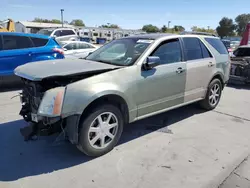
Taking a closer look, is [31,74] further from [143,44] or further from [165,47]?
[165,47]

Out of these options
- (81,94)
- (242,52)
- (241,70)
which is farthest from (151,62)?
(242,52)

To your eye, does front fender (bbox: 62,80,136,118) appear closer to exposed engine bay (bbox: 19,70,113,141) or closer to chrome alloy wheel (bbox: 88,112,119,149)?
exposed engine bay (bbox: 19,70,113,141)

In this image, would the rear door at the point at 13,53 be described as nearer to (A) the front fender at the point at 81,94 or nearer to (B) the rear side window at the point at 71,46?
(A) the front fender at the point at 81,94

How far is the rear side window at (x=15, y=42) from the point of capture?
261 inches

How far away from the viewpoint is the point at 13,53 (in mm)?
6586

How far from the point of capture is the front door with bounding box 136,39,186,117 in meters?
3.66

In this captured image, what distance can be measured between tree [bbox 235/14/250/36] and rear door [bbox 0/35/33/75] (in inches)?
2916

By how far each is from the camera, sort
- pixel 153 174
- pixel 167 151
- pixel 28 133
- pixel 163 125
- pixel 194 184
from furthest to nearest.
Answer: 1. pixel 163 125
2. pixel 167 151
3. pixel 28 133
4. pixel 153 174
5. pixel 194 184

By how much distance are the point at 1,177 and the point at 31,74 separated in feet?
4.45

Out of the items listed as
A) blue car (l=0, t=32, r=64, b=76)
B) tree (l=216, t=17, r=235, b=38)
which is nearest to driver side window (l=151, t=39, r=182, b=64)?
blue car (l=0, t=32, r=64, b=76)

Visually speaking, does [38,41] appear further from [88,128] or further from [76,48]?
[88,128]

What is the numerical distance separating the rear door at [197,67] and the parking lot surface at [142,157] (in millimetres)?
647

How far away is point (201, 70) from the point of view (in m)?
4.68

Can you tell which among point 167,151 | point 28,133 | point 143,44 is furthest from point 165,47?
point 28,133
